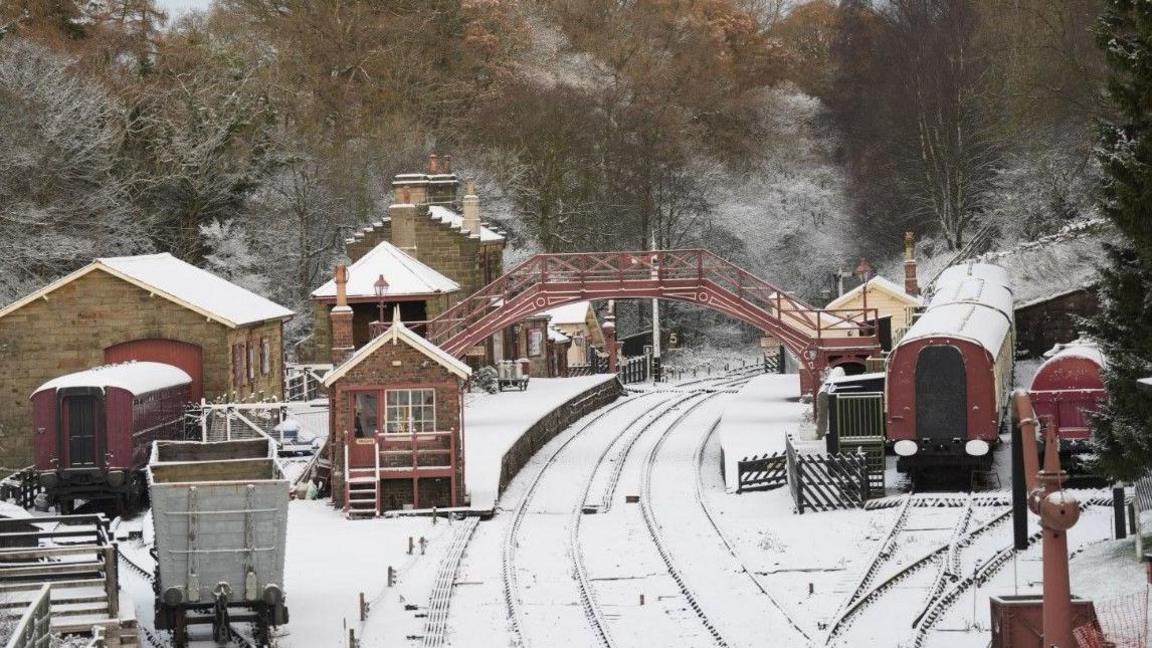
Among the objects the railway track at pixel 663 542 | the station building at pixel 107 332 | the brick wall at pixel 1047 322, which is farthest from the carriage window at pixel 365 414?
the brick wall at pixel 1047 322

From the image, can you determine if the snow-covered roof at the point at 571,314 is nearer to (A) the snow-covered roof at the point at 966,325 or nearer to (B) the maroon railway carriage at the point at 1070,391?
(A) the snow-covered roof at the point at 966,325

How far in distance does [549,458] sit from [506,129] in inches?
1289

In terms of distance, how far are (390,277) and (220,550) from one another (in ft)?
88.1

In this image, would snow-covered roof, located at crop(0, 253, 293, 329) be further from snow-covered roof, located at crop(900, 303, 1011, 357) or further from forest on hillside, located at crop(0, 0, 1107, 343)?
snow-covered roof, located at crop(900, 303, 1011, 357)

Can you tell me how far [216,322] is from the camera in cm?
3875

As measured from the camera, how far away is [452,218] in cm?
5372

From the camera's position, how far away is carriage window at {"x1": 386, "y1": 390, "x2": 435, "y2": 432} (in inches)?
1247

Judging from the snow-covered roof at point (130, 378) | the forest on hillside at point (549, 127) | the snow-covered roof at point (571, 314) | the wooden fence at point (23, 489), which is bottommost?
the wooden fence at point (23, 489)

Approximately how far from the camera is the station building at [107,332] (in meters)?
38.2

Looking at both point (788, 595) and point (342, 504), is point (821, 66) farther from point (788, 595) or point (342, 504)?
point (788, 595)

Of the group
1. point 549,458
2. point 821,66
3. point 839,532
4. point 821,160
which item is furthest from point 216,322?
point 821,66

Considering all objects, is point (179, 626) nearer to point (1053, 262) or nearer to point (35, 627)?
point (35, 627)

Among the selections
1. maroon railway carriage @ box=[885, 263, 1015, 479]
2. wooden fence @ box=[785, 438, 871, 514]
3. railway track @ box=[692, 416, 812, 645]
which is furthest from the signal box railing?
maroon railway carriage @ box=[885, 263, 1015, 479]

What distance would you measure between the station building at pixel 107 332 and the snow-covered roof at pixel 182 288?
0.03 meters
